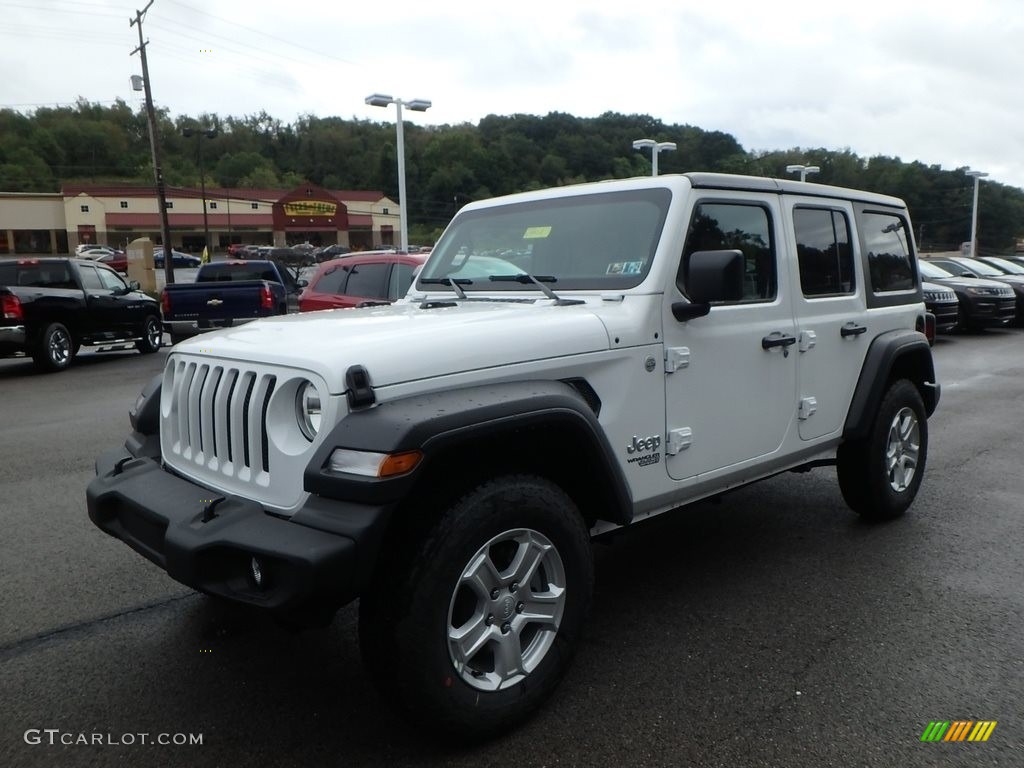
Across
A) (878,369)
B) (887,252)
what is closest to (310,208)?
(887,252)

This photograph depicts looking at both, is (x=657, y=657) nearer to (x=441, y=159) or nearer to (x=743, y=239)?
(x=743, y=239)

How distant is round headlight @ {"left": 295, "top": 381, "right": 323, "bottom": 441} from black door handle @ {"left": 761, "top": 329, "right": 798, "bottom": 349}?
2.18 meters

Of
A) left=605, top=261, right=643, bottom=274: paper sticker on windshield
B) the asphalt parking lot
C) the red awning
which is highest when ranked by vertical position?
the red awning

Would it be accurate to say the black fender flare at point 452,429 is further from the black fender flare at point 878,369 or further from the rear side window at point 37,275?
the rear side window at point 37,275

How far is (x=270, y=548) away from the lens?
91.4 inches

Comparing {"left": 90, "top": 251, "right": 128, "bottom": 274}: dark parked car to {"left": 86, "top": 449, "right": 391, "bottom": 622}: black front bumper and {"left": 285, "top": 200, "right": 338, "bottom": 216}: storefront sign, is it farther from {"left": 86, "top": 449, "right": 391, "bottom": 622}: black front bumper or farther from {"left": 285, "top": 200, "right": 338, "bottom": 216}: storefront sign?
{"left": 86, "top": 449, "right": 391, "bottom": 622}: black front bumper

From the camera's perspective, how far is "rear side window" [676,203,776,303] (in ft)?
11.7

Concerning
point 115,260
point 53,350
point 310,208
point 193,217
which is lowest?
point 53,350

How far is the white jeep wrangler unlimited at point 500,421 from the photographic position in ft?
7.96

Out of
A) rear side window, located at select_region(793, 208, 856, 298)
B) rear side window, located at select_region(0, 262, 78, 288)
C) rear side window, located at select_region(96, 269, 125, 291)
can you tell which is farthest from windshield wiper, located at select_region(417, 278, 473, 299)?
rear side window, located at select_region(96, 269, 125, 291)

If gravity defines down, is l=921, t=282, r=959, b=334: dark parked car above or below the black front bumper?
below

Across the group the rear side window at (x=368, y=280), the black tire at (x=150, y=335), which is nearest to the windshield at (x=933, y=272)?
the rear side window at (x=368, y=280)

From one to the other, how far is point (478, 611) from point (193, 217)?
281 feet

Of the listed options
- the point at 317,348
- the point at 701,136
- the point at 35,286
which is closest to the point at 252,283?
the point at 35,286
